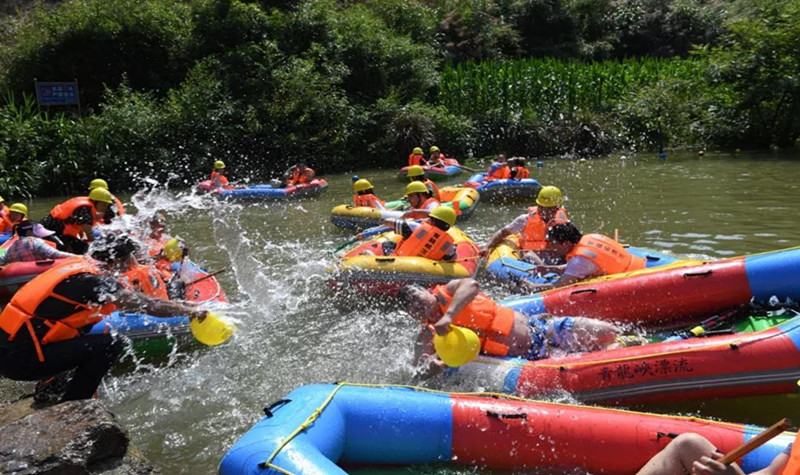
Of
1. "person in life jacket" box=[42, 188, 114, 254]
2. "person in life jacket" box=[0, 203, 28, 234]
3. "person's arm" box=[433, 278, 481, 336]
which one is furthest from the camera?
"person in life jacket" box=[0, 203, 28, 234]

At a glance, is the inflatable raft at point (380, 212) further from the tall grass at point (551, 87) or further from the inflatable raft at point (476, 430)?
the tall grass at point (551, 87)

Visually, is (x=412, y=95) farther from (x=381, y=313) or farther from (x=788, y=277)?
(x=788, y=277)

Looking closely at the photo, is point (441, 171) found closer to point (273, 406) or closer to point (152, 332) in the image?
point (152, 332)

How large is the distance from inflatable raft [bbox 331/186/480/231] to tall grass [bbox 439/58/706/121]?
10.7 metres

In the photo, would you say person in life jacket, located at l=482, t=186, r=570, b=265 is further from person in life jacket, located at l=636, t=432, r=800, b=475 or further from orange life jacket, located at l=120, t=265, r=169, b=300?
person in life jacket, located at l=636, t=432, r=800, b=475

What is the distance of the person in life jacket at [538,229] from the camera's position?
7336 millimetres

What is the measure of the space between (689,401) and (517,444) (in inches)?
64.5

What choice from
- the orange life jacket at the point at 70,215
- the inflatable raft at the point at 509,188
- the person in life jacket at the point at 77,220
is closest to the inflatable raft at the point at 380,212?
the inflatable raft at the point at 509,188

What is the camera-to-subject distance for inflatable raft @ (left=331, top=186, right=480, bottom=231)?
1102 cm

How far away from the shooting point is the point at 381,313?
7.11 m

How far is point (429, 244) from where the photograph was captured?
7246 millimetres

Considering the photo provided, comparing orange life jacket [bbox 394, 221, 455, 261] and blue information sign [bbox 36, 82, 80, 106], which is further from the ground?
blue information sign [bbox 36, 82, 80, 106]

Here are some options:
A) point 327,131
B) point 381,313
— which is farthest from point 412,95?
point 381,313

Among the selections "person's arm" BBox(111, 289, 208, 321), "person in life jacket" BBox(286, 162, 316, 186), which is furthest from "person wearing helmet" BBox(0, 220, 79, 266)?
"person in life jacket" BBox(286, 162, 316, 186)
